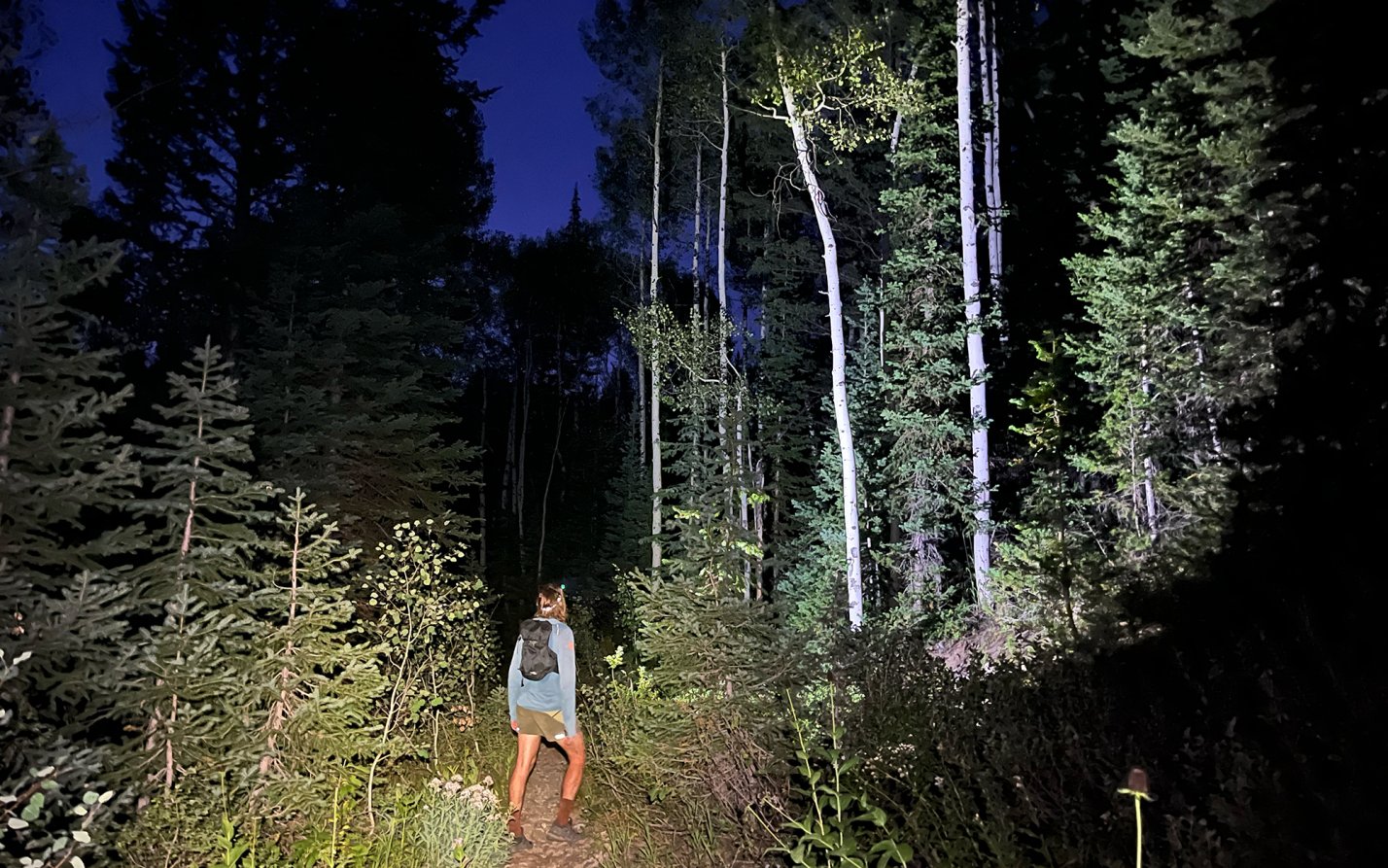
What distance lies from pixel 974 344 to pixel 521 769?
858 centimetres

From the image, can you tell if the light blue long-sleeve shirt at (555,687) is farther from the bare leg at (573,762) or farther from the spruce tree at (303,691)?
the spruce tree at (303,691)

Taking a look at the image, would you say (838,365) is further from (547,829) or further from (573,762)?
(547,829)

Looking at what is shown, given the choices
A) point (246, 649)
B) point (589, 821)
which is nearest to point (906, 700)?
point (589, 821)

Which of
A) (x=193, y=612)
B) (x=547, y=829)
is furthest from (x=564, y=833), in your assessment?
(x=193, y=612)

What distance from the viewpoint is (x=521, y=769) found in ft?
19.5

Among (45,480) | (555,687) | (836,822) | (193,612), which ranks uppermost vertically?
(45,480)

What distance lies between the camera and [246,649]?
15.6 feet

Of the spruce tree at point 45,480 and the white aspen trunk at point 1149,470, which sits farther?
the white aspen trunk at point 1149,470

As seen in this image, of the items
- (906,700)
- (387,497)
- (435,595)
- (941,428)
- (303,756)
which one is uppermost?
(941,428)

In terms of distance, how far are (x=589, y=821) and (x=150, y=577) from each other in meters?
3.88

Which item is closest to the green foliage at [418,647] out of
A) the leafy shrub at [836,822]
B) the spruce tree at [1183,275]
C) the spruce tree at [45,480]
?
the spruce tree at [45,480]

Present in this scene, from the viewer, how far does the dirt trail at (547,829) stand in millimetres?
5547

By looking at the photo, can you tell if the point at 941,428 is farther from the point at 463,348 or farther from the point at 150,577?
the point at 463,348

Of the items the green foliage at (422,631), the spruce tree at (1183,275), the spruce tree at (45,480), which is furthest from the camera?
the spruce tree at (1183,275)
